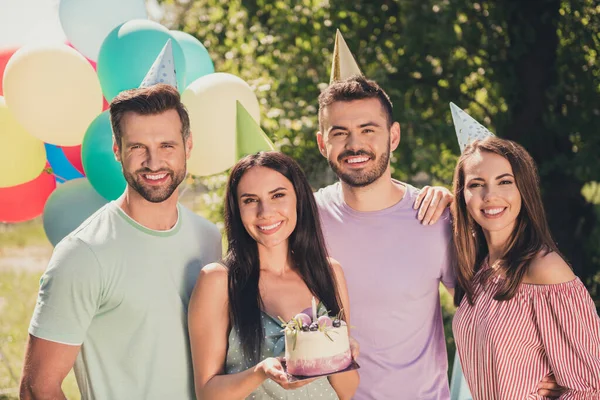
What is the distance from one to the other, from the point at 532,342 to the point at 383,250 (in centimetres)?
76

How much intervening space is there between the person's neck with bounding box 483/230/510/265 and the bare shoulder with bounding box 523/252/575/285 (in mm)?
199

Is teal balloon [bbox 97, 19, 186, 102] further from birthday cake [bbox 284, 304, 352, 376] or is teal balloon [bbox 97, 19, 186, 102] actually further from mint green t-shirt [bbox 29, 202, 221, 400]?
birthday cake [bbox 284, 304, 352, 376]

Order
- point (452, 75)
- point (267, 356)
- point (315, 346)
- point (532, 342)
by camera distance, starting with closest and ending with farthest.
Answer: point (315, 346) → point (267, 356) → point (532, 342) → point (452, 75)

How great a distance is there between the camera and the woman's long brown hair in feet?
9.87

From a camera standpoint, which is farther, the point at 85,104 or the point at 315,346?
the point at 85,104

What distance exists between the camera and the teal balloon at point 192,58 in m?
4.14

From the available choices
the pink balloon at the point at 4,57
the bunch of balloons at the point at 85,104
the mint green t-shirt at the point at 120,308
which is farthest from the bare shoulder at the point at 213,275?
the pink balloon at the point at 4,57

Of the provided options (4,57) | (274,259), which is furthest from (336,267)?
(4,57)

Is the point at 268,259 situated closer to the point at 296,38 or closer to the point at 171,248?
the point at 171,248

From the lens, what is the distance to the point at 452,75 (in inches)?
280

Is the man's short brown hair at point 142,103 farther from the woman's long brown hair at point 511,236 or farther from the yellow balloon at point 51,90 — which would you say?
the woman's long brown hair at point 511,236

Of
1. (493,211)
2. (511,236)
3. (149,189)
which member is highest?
(149,189)

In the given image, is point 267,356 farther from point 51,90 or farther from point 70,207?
point 51,90

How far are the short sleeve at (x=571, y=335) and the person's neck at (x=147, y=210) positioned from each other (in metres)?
1.46
